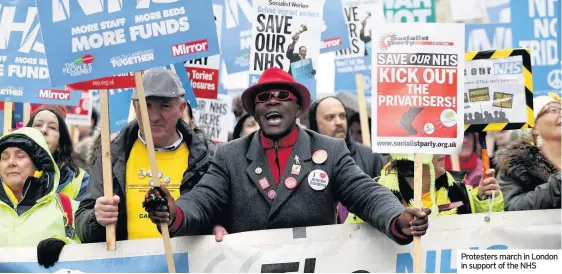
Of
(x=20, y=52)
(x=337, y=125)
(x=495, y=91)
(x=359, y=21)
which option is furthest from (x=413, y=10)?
(x=20, y=52)

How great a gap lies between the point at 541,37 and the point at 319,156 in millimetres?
5934

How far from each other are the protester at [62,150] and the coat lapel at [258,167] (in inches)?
96.4

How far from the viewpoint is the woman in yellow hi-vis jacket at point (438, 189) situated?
6758 millimetres

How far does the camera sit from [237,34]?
11.3 m

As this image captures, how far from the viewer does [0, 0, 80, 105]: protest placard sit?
827 centimetres

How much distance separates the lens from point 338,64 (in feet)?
41.0

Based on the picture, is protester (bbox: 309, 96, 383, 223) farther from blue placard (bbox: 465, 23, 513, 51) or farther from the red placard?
blue placard (bbox: 465, 23, 513, 51)

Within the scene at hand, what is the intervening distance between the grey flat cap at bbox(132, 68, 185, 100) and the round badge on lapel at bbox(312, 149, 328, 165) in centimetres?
107

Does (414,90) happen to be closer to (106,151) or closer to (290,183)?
(290,183)

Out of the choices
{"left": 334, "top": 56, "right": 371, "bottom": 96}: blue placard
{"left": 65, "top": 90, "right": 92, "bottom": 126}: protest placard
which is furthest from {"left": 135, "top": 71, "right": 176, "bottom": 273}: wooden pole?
{"left": 65, "top": 90, "right": 92, "bottom": 126}: protest placard

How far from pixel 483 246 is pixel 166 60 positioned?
2221 millimetres

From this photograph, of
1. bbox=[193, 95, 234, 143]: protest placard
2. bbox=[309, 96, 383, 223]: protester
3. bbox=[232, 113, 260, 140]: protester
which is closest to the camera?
bbox=[309, 96, 383, 223]: protester

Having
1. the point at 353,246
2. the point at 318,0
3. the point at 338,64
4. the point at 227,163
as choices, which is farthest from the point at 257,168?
the point at 338,64

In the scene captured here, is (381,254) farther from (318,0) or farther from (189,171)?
(318,0)
